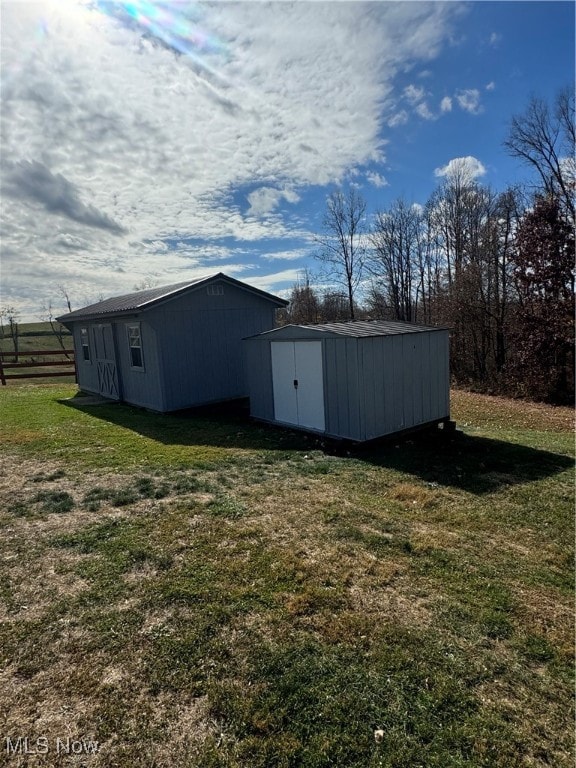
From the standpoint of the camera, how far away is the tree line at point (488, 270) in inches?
624

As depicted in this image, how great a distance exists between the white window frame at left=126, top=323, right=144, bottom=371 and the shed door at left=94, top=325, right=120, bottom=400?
3.45 ft

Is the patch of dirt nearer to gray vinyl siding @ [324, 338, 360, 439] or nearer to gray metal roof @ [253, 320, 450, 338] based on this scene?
gray metal roof @ [253, 320, 450, 338]

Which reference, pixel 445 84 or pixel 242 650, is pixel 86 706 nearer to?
pixel 242 650

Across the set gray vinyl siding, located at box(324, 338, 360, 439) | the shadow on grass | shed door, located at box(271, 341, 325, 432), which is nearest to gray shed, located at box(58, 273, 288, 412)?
the shadow on grass

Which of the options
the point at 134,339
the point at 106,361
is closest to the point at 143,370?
the point at 134,339

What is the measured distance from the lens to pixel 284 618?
2.95 metres

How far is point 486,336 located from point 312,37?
52.6 feet

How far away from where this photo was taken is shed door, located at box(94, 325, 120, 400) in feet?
43.0

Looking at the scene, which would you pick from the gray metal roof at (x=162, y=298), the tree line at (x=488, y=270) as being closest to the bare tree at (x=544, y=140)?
the tree line at (x=488, y=270)

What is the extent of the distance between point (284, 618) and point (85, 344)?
14139 millimetres

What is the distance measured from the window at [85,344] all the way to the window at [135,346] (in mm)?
3449

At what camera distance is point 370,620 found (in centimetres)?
295

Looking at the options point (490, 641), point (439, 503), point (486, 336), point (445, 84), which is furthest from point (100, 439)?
point (486, 336)

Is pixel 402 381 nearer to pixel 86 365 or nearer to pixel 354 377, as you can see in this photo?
pixel 354 377
